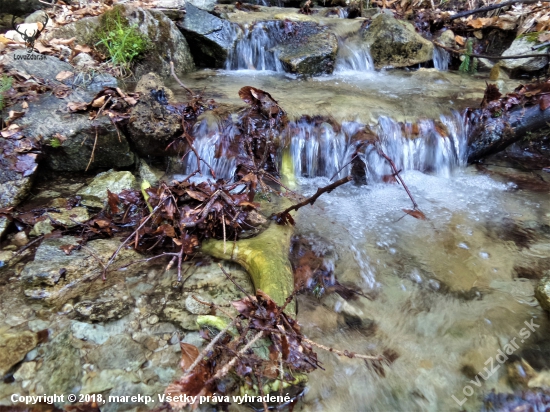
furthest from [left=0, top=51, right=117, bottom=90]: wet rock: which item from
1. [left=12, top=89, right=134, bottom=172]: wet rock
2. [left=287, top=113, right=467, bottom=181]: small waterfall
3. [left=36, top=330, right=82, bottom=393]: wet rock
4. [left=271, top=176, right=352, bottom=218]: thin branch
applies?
[left=36, top=330, right=82, bottom=393]: wet rock

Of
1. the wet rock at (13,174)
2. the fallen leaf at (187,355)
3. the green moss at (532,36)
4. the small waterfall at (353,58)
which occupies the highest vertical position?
the green moss at (532,36)

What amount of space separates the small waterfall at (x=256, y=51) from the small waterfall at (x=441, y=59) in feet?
11.2

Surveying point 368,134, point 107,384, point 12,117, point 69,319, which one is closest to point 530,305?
point 368,134

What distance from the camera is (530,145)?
14.7 feet

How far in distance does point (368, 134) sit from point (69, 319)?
3623mm

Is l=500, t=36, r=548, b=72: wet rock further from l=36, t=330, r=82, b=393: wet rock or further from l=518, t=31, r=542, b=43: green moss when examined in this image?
l=36, t=330, r=82, b=393: wet rock

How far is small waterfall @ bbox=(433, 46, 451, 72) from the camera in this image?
6953 mm

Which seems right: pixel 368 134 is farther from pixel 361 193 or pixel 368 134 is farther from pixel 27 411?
pixel 27 411

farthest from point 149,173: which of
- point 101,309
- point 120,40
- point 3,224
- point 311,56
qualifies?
point 311,56

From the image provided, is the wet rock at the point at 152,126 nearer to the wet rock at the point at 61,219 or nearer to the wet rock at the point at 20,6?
the wet rock at the point at 61,219

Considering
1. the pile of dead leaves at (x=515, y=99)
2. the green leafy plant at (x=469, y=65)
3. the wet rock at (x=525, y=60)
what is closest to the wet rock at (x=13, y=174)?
the pile of dead leaves at (x=515, y=99)

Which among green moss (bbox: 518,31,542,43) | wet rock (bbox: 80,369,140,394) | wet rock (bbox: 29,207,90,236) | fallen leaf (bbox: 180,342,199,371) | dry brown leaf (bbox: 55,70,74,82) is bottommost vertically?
wet rock (bbox: 80,369,140,394)

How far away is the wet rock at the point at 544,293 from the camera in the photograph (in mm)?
2316

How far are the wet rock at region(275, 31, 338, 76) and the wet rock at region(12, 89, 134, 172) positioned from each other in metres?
3.63
